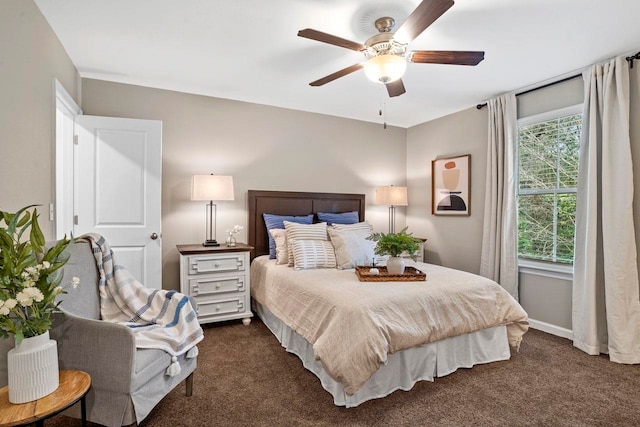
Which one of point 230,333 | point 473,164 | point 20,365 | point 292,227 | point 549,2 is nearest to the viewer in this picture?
point 20,365

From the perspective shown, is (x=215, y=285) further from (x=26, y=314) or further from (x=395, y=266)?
(x=26, y=314)

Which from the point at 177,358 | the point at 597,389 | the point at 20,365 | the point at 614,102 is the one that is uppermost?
the point at 614,102

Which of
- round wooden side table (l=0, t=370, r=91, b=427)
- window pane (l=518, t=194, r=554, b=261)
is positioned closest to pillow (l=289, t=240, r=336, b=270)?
round wooden side table (l=0, t=370, r=91, b=427)

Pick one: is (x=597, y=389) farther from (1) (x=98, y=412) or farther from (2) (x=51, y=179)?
(2) (x=51, y=179)

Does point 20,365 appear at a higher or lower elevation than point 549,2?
lower

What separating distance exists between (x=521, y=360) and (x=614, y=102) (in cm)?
229

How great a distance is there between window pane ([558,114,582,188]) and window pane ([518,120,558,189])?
0.05 metres

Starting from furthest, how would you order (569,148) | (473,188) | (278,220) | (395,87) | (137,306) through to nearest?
(473,188) < (278,220) < (569,148) < (395,87) < (137,306)

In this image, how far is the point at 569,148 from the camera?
10.7ft

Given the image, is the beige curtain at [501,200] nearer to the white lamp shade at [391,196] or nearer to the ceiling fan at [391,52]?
the white lamp shade at [391,196]

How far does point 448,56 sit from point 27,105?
2659 mm

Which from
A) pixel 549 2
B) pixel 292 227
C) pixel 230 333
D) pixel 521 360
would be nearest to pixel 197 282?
pixel 230 333

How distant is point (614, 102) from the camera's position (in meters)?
2.81

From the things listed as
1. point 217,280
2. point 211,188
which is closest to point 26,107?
point 211,188
